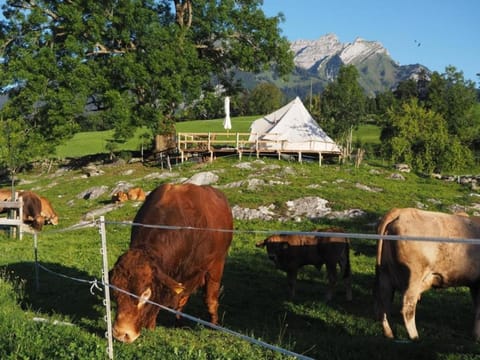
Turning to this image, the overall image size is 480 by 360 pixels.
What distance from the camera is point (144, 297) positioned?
17.9 ft

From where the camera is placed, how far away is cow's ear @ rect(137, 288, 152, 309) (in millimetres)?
5402

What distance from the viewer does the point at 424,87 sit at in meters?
93.6

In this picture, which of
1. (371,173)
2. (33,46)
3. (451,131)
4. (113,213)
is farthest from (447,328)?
(451,131)

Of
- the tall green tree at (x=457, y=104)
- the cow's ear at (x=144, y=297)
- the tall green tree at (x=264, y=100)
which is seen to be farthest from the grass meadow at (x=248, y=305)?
the tall green tree at (x=264, y=100)

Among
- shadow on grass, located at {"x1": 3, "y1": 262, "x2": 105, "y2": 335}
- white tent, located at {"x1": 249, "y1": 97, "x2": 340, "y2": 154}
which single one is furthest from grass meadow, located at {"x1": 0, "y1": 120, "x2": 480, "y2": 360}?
white tent, located at {"x1": 249, "y1": 97, "x2": 340, "y2": 154}

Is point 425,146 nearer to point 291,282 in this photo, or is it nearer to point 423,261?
point 291,282

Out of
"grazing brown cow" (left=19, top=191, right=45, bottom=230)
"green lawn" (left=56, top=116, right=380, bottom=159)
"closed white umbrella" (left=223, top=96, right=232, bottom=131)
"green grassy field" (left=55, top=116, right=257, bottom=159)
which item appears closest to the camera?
"grazing brown cow" (left=19, top=191, right=45, bottom=230)

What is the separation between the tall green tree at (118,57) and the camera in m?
30.9

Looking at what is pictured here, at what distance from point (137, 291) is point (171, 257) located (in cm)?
102

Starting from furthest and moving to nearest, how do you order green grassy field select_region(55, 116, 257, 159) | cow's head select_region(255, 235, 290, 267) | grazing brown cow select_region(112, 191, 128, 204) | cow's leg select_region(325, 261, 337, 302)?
green grassy field select_region(55, 116, 257, 159) < grazing brown cow select_region(112, 191, 128, 204) < cow's head select_region(255, 235, 290, 267) < cow's leg select_region(325, 261, 337, 302)

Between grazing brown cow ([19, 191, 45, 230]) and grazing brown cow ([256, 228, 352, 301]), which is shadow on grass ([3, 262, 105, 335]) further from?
grazing brown cow ([19, 191, 45, 230])

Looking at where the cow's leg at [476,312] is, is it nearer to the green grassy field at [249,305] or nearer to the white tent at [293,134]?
the green grassy field at [249,305]

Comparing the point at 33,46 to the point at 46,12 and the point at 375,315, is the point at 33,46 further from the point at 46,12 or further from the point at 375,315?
the point at 375,315

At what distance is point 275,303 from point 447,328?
3.01 meters
